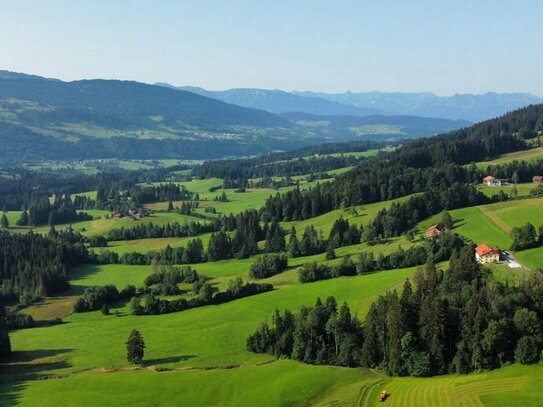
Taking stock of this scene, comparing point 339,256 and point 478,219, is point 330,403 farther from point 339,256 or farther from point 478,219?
point 478,219

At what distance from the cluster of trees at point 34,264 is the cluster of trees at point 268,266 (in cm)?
4503

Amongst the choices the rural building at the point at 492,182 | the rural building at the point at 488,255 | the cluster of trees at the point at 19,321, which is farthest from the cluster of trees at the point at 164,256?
the rural building at the point at 492,182

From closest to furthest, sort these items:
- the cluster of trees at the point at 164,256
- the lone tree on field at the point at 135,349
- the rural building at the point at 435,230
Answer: the lone tree on field at the point at 135,349, the rural building at the point at 435,230, the cluster of trees at the point at 164,256

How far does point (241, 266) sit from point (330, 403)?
7784 cm

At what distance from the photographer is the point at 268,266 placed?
13062 cm

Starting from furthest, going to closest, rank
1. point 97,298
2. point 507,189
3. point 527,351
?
point 507,189 < point 97,298 < point 527,351

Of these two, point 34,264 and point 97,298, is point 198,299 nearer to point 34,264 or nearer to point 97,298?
point 97,298

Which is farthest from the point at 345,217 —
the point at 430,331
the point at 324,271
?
the point at 430,331

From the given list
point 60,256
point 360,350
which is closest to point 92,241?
point 60,256

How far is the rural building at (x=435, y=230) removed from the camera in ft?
430

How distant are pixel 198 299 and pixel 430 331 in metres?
52.0

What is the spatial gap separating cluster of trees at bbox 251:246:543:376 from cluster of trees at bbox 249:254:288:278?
41.0 m

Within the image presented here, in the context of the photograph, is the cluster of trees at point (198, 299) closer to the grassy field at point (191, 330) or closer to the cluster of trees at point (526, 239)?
the grassy field at point (191, 330)

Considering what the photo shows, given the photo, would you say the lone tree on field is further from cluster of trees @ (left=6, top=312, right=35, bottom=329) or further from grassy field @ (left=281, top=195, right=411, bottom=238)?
grassy field @ (left=281, top=195, right=411, bottom=238)
